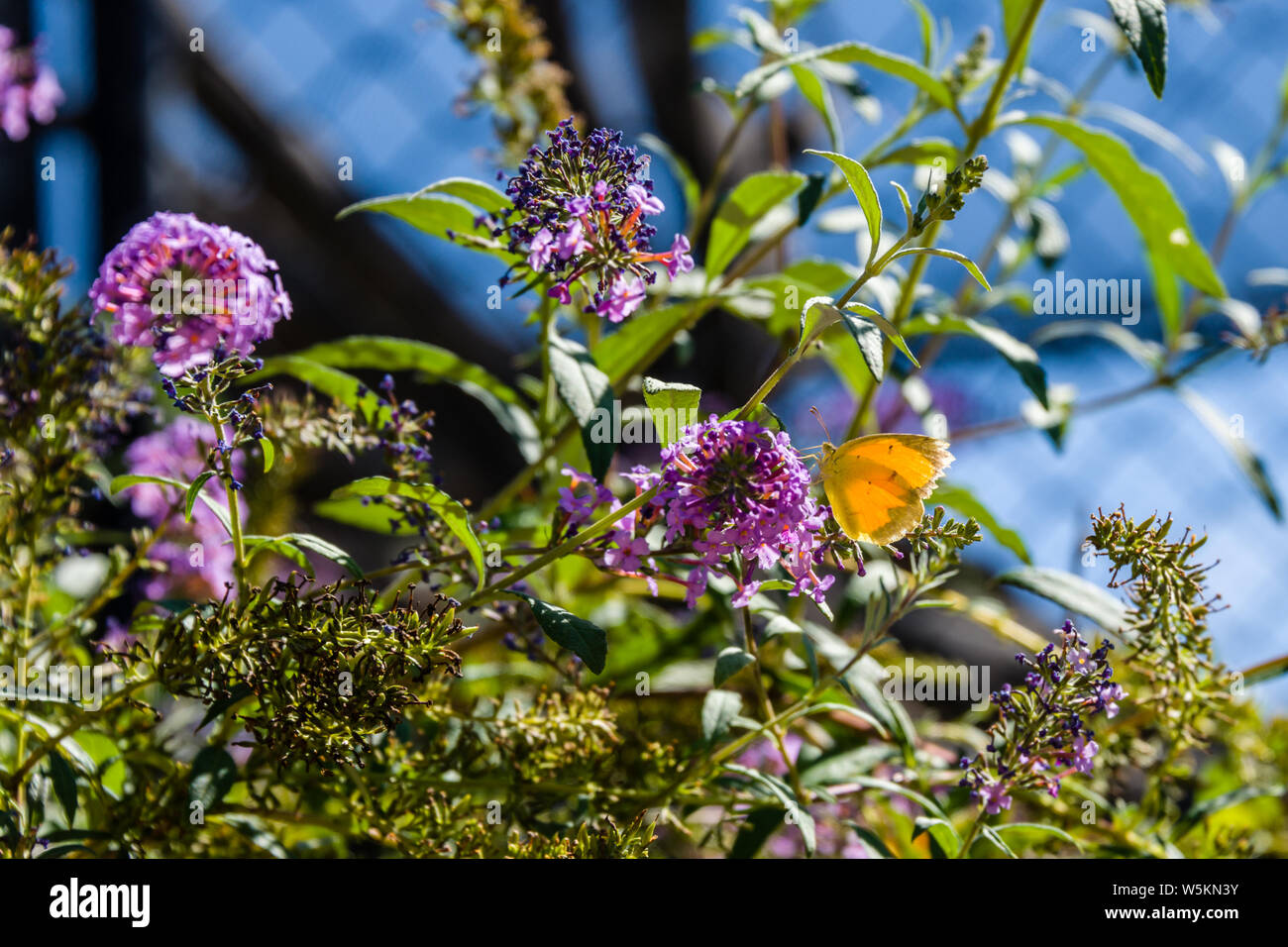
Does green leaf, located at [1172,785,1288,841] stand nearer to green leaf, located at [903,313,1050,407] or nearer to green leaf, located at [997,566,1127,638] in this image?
green leaf, located at [997,566,1127,638]

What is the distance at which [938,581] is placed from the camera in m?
0.49

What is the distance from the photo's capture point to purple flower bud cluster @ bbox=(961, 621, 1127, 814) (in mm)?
448

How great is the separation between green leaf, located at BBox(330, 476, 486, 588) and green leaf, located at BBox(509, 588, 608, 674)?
0.10ft

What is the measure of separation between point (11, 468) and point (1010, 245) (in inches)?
30.5

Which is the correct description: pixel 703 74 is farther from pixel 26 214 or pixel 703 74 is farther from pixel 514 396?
pixel 514 396


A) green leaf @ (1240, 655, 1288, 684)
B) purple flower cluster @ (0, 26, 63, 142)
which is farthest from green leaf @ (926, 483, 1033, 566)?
purple flower cluster @ (0, 26, 63, 142)

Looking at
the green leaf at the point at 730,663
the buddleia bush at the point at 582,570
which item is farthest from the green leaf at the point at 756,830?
the green leaf at the point at 730,663

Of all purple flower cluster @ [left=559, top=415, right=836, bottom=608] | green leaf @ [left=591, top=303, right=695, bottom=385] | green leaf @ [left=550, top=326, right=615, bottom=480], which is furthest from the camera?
green leaf @ [left=591, top=303, right=695, bottom=385]

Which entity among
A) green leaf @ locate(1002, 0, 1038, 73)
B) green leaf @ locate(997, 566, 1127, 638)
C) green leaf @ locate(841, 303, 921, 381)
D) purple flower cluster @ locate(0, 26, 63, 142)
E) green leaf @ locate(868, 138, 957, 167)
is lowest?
green leaf @ locate(997, 566, 1127, 638)

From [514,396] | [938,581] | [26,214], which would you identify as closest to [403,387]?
[26,214]

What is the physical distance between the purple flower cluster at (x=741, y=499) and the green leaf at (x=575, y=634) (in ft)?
0.13

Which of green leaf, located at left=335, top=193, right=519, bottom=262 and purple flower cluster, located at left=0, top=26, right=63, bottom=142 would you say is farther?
purple flower cluster, located at left=0, top=26, right=63, bottom=142

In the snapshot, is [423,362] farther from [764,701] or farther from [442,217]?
[764,701]

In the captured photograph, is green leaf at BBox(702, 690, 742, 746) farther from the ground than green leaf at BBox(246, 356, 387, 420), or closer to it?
closer to it
